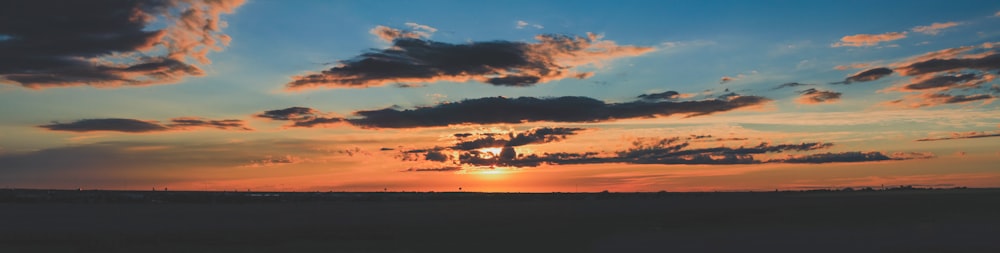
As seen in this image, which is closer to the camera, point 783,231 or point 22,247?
point 22,247

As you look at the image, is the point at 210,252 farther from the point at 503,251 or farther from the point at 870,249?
the point at 870,249

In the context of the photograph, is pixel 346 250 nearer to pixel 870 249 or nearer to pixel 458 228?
pixel 458 228

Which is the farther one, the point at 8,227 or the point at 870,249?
the point at 8,227

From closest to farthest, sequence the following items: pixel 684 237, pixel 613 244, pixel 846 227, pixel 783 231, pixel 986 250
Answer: pixel 986 250 < pixel 613 244 < pixel 684 237 < pixel 783 231 < pixel 846 227

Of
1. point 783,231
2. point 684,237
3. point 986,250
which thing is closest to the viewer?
point 986,250

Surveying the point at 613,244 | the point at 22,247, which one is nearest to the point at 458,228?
the point at 613,244

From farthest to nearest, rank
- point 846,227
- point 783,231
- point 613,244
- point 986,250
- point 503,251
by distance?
point 846,227, point 783,231, point 613,244, point 503,251, point 986,250

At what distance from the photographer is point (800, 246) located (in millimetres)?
51031

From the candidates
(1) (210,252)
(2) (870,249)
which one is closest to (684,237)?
(2) (870,249)

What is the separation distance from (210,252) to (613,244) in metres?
27.5

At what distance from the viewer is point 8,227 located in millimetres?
74188

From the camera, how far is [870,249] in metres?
48.6

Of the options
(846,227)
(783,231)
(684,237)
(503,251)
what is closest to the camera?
(503,251)

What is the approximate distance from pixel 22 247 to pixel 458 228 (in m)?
35.8
